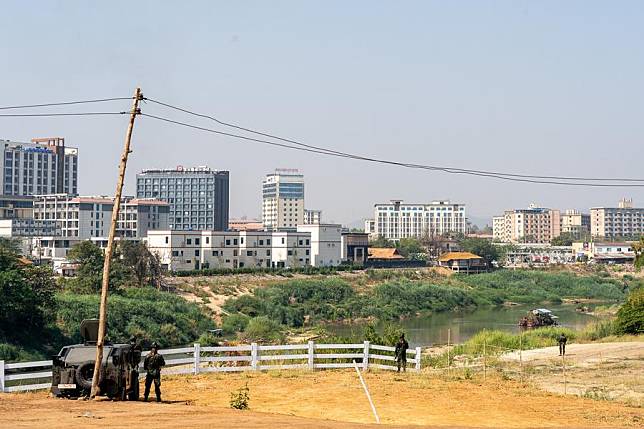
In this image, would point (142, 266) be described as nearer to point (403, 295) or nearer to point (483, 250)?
point (403, 295)

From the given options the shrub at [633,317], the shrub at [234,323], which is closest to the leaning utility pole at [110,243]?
the shrub at [633,317]

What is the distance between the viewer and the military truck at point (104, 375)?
78.9ft

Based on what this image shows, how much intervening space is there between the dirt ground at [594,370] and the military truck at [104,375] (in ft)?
45.1

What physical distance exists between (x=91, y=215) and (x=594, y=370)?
145777 mm

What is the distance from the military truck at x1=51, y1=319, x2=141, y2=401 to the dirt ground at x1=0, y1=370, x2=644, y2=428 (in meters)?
0.54

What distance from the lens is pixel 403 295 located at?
110 metres

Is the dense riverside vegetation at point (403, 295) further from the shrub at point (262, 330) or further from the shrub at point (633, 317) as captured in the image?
the shrub at point (633, 317)

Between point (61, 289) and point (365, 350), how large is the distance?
2325 inches

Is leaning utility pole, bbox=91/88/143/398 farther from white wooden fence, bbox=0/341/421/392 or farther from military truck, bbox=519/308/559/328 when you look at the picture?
military truck, bbox=519/308/559/328

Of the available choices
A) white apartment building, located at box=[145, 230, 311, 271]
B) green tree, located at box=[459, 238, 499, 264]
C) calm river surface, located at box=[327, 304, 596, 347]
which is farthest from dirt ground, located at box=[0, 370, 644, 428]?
green tree, located at box=[459, 238, 499, 264]

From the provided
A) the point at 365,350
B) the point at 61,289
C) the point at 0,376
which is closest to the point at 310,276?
the point at 61,289

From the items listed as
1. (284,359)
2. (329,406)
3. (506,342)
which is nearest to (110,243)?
(329,406)

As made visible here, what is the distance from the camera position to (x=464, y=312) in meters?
108

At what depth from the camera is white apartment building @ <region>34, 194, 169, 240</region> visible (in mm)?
169500
